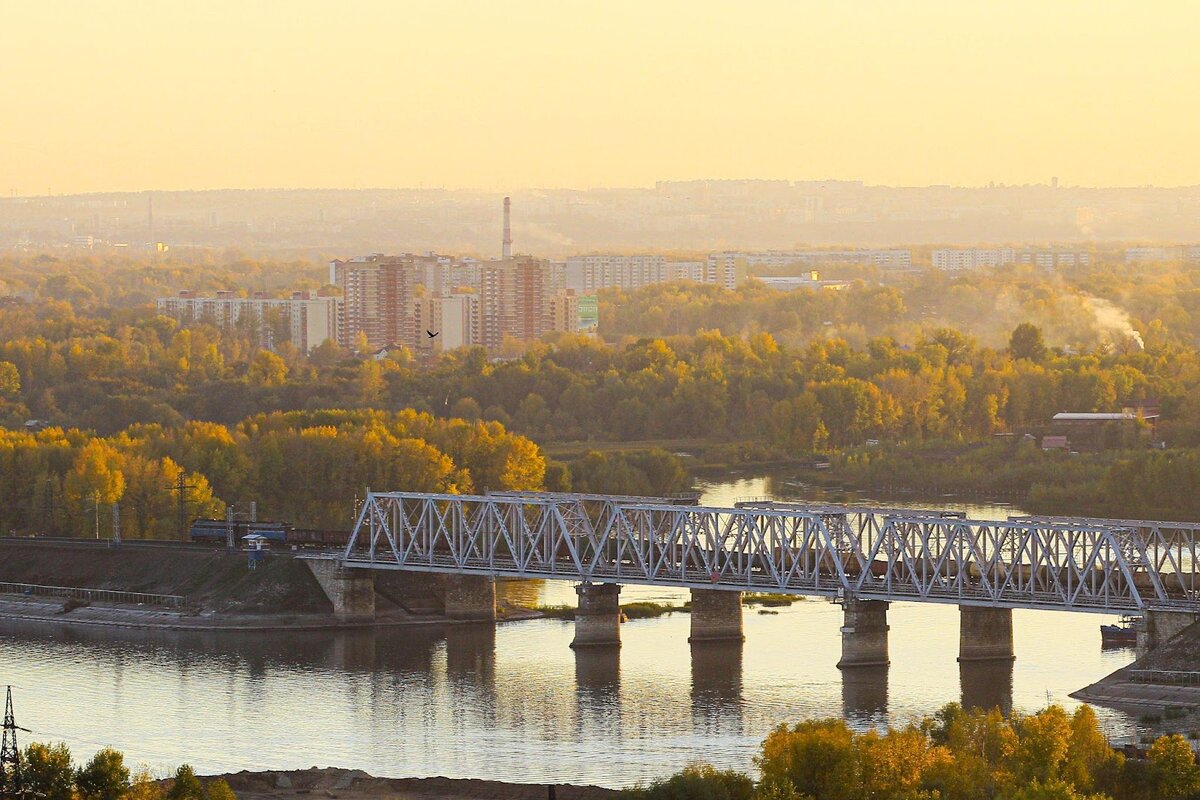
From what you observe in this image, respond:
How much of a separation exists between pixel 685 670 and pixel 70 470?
92.5 feet

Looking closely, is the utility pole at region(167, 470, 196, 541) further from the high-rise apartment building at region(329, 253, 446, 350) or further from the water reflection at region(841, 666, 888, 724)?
the high-rise apartment building at region(329, 253, 446, 350)

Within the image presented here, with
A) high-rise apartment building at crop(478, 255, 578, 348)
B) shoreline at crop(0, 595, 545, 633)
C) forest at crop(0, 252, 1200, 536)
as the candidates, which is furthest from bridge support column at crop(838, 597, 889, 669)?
high-rise apartment building at crop(478, 255, 578, 348)

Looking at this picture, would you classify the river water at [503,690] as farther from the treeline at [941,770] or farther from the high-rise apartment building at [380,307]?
the high-rise apartment building at [380,307]

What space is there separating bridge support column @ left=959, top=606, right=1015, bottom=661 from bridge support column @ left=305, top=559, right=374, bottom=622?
14623 mm

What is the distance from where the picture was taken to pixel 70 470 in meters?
79.6

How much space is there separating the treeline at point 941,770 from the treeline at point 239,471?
38465 mm

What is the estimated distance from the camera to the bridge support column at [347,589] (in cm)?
6444

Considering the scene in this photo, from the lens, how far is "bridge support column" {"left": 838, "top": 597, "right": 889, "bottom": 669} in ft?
186

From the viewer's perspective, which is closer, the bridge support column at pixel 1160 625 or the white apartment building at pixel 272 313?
the bridge support column at pixel 1160 625

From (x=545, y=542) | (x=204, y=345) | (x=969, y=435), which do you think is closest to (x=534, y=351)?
(x=204, y=345)

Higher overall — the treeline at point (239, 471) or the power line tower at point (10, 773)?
the treeline at point (239, 471)

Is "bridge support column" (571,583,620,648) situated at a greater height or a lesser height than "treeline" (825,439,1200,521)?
lesser

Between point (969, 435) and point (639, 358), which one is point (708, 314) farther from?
point (969, 435)

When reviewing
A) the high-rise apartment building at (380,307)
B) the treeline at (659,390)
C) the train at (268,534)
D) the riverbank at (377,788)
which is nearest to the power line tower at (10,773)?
the riverbank at (377,788)
